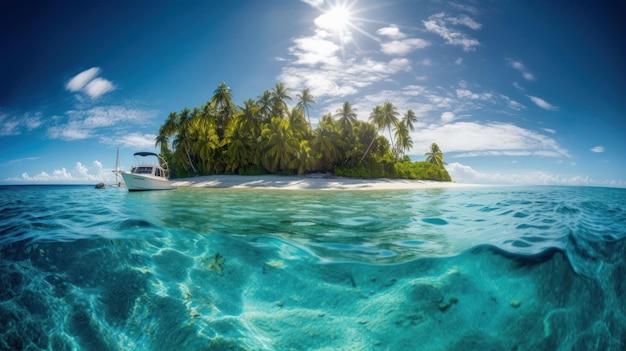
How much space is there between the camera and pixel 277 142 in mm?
34875

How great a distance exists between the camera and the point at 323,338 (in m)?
2.35

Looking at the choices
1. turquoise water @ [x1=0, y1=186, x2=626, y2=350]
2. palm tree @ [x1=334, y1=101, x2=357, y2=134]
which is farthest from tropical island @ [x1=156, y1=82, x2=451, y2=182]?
turquoise water @ [x1=0, y1=186, x2=626, y2=350]

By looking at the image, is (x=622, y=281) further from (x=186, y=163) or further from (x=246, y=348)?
(x=186, y=163)

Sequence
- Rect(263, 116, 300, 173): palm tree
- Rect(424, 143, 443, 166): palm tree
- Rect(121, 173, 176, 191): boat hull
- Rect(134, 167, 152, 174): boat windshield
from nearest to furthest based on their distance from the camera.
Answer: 1. Rect(121, 173, 176, 191): boat hull
2. Rect(134, 167, 152, 174): boat windshield
3. Rect(263, 116, 300, 173): palm tree
4. Rect(424, 143, 443, 166): palm tree

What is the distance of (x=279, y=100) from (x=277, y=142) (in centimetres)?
1250

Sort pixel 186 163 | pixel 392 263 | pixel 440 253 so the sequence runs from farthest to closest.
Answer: pixel 186 163
pixel 440 253
pixel 392 263

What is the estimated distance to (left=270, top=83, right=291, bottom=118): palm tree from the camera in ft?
145

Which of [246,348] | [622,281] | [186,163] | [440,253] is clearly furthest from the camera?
[186,163]

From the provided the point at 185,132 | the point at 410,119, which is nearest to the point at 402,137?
the point at 410,119

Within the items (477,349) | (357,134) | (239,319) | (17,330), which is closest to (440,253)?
(477,349)

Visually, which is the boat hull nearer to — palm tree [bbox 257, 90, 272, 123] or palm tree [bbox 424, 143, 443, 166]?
palm tree [bbox 257, 90, 272, 123]

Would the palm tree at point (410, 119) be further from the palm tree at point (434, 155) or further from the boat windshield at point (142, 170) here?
the boat windshield at point (142, 170)

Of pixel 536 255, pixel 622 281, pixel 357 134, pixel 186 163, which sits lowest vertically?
pixel 622 281

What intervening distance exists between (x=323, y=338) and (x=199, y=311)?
1149 millimetres
